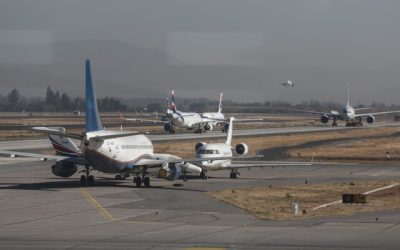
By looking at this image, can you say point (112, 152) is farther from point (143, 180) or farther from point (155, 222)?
point (155, 222)

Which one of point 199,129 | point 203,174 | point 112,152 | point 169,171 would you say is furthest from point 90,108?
point 199,129

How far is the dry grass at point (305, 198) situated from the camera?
46.5 meters

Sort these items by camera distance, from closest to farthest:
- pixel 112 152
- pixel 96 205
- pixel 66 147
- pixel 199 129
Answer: pixel 96 205
pixel 112 152
pixel 66 147
pixel 199 129

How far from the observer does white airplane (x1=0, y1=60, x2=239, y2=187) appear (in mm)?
59844

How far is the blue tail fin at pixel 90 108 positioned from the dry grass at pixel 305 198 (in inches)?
425

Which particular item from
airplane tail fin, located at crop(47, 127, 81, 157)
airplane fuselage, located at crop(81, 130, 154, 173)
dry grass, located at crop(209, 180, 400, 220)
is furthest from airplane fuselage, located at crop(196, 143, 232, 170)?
airplane tail fin, located at crop(47, 127, 81, 157)

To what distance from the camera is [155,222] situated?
42.1 m

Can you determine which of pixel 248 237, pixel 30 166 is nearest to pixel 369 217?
pixel 248 237

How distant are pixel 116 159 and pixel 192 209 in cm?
1486

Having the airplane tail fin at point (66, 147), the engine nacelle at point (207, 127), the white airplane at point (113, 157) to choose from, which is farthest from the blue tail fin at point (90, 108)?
the engine nacelle at point (207, 127)

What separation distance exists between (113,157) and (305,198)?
1565 centimetres

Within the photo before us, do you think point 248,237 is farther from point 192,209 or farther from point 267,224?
point 192,209

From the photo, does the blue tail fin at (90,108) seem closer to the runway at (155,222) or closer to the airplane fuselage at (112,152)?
the airplane fuselage at (112,152)

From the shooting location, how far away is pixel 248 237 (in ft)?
117
